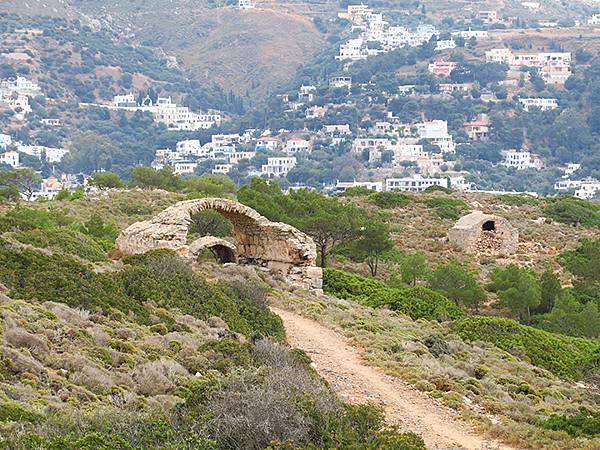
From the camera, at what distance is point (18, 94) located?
175 meters

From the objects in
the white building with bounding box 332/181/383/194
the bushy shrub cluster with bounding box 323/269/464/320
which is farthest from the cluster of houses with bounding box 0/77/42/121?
the bushy shrub cluster with bounding box 323/269/464/320

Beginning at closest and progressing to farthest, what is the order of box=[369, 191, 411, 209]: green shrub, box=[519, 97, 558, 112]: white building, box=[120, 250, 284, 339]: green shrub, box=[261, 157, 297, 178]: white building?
box=[120, 250, 284, 339]: green shrub → box=[369, 191, 411, 209]: green shrub → box=[261, 157, 297, 178]: white building → box=[519, 97, 558, 112]: white building

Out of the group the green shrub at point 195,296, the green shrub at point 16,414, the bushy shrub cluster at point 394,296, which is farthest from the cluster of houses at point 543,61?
the green shrub at point 16,414

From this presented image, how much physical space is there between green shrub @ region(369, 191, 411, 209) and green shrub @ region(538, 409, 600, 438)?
29.6 metres

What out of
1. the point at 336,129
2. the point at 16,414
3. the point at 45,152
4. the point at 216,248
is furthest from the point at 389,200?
the point at 336,129

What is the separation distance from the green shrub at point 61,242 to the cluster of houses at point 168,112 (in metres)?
162

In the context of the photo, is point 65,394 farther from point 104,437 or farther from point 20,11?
point 20,11

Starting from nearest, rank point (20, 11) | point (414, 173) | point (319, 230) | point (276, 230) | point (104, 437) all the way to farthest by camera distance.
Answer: point (104, 437)
point (276, 230)
point (319, 230)
point (414, 173)
point (20, 11)

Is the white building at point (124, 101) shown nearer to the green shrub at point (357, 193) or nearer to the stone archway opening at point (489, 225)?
the green shrub at point (357, 193)

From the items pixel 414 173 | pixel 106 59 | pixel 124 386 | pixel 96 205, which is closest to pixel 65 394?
pixel 124 386

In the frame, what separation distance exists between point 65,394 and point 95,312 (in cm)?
370

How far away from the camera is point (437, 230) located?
124ft

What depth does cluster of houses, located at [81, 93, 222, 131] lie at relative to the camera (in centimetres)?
18550

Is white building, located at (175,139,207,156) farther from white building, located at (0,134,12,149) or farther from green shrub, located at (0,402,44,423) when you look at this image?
green shrub, located at (0,402,44,423)
